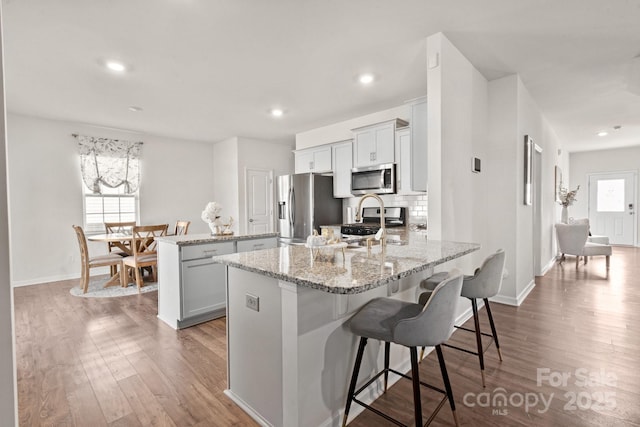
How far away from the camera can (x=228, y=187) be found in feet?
21.9

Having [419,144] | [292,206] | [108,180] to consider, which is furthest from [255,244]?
[108,180]

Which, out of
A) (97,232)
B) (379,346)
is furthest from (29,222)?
(379,346)

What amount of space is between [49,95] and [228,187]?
3248 millimetres

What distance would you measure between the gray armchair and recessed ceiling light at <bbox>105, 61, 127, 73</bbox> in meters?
6.88

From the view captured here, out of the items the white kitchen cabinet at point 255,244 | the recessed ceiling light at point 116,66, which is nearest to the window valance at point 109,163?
the recessed ceiling light at point 116,66

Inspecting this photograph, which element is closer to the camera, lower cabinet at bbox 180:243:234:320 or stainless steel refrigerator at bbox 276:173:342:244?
lower cabinet at bbox 180:243:234:320

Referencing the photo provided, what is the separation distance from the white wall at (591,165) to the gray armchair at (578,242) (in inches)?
139

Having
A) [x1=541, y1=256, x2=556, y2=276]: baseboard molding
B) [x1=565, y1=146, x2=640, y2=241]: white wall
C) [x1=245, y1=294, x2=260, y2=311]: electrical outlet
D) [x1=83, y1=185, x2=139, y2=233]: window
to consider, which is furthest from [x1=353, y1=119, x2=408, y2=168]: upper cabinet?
[x1=565, y1=146, x2=640, y2=241]: white wall

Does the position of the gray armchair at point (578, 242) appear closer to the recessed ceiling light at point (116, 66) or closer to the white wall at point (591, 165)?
the white wall at point (591, 165)

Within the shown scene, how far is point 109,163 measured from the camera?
552 centimetres

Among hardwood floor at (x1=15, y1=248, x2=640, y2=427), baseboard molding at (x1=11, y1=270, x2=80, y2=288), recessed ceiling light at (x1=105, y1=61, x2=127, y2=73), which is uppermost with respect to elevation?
recessed ceiling light at (x1=105, y1=61, x2=127, y2=73)

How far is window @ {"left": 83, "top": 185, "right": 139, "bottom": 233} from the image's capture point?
538 cm

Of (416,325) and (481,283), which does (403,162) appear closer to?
(481,283)

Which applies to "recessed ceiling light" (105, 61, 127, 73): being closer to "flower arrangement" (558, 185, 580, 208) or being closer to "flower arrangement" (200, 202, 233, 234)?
"flower arrangement" (200, 202, 233, 234)
